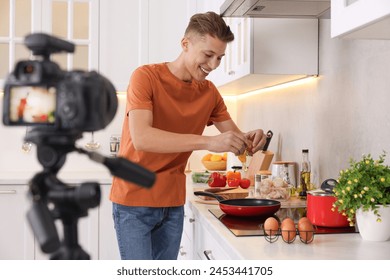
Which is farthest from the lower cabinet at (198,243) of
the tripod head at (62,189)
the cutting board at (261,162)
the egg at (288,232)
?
the tripod head at (62,189)

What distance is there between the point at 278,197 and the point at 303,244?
71 cm

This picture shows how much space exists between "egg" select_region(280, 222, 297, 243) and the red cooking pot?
0.23 metres

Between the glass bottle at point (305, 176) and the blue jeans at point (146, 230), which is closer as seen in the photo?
the blue jeans at point (146, 230)

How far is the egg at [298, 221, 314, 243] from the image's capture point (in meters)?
1.28

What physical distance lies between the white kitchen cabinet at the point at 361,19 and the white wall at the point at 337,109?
416mm

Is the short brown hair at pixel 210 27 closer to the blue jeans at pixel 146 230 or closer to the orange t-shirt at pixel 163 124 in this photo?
the orange t-shirt at pixel 163 124

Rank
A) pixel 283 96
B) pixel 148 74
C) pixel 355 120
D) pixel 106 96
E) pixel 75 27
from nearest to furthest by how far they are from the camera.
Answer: pixel 106 96 → pixel 148 74 → pixel 355 120 → pixel 283 96 → pixel 75 27

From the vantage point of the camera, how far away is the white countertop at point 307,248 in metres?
1.19

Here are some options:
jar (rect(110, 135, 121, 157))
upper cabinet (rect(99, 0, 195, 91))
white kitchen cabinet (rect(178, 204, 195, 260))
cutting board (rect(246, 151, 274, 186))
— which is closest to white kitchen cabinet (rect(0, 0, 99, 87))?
upper cabinet (rect(99, 0, 195, 91))

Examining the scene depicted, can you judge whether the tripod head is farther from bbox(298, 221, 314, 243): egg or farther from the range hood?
the range hood

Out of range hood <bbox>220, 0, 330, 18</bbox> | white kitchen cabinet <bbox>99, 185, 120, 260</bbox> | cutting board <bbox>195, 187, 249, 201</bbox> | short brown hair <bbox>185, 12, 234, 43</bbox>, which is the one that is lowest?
white kitchen cabinet <bbox>99, 185, 120, 260</bbox>

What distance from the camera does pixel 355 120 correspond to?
1.81m

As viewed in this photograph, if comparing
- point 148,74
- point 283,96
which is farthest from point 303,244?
point 283,96

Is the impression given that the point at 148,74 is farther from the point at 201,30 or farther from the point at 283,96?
the point at 283,96
